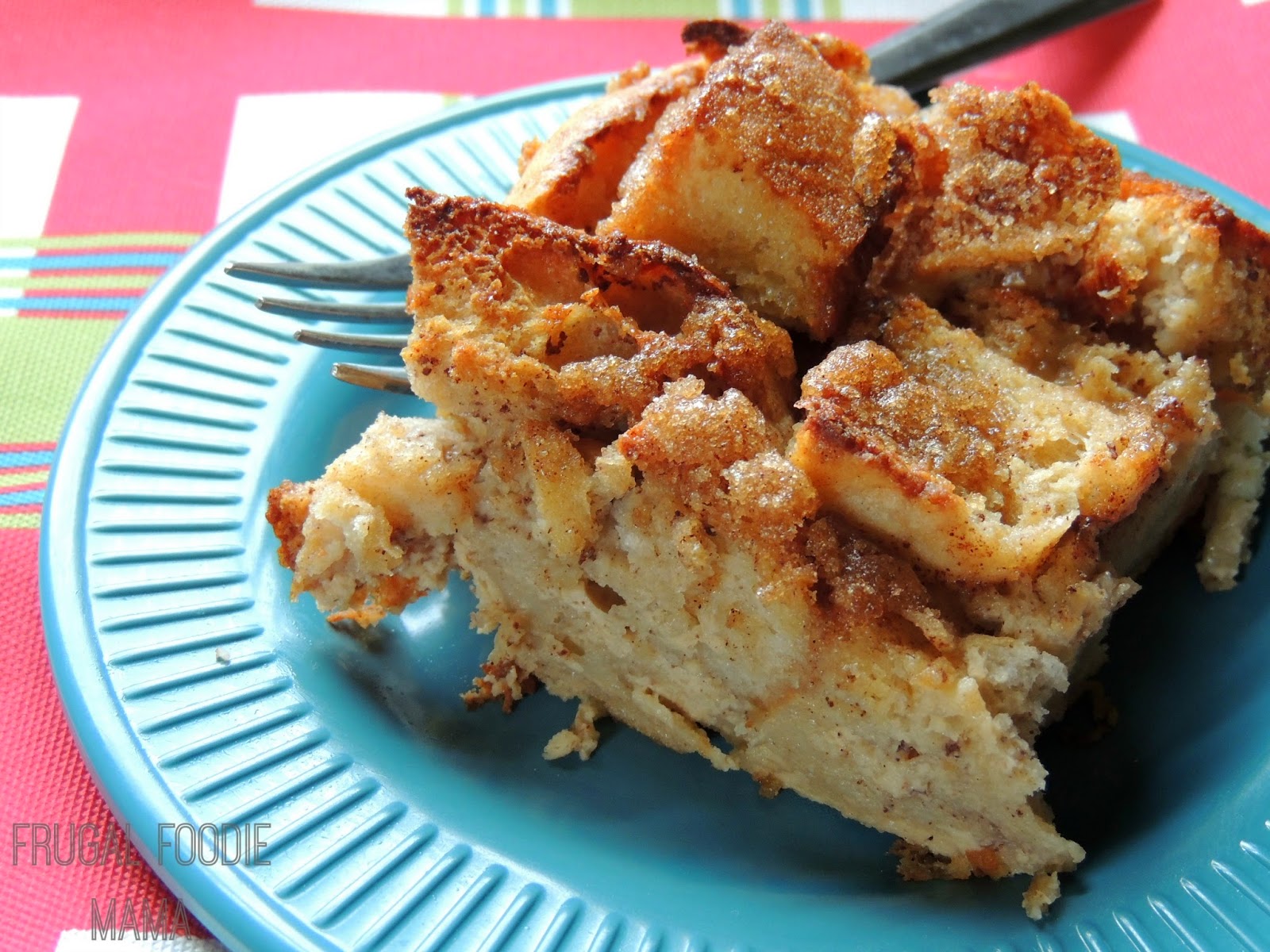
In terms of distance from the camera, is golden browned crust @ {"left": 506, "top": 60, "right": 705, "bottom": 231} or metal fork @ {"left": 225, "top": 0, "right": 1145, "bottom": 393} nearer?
golden browned crust @ {"left": 506, "top": 60, "right": 705, "bottom": 231}

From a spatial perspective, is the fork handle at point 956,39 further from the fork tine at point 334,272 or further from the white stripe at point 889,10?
the fork tine at point 334,272

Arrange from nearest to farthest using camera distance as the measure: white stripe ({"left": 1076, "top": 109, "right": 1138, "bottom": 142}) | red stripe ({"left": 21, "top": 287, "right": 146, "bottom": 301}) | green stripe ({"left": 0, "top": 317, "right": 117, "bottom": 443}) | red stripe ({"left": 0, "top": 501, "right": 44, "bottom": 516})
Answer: red stripe ({"left": 0, "top": 501, "right": 44, "bottom": 516}) → green stripe ({"left": 0, "top": 317, "right": 117, "bottom": 443}) → red stripe ({"left": 21, "top": 287, "right": 146, "bottom": 301}) → white stripe ({"left": 1076, "top": 109, "right": 1138, "bottom": 142})

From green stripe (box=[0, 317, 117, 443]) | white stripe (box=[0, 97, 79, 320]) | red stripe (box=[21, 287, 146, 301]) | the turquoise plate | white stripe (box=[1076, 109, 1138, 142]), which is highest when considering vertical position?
white stripe (box=[1076, 109, 1138, 142])

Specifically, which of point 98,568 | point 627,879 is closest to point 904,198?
point 627,879

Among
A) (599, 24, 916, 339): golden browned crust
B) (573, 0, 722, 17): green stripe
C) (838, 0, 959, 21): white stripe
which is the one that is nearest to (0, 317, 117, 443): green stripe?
(599, 24, 916, 339): golden browned crust

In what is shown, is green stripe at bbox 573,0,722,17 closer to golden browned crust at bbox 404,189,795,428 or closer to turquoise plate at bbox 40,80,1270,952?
turquoise plate at bbox 40,80,1270,952

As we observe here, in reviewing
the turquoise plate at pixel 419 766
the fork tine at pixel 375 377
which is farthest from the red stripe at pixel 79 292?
the fork tine at pixel 375 377
